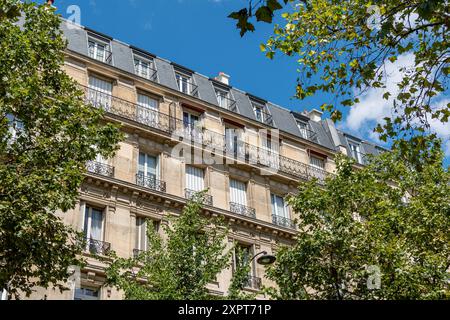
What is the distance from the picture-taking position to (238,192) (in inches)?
965

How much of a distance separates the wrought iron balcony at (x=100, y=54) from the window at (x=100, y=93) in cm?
107

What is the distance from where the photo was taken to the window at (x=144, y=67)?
25.1 m

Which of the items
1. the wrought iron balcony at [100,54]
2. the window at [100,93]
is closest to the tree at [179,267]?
the window at [100,93]

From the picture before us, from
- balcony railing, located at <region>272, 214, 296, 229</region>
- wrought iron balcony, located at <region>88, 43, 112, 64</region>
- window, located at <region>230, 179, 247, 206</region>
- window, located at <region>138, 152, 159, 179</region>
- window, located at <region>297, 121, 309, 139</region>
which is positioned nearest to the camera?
window, located at <region>138, 152, 159, 179</region>

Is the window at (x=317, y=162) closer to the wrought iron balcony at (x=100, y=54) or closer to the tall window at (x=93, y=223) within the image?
the wrought iron balcony at (x=100, y=54)

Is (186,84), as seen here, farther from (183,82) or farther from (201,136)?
(201,136)

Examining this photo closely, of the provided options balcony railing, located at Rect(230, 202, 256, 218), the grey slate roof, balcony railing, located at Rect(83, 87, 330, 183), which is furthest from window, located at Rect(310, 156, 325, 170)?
balcony railing, located at Rect(230, 202, 256, 218)

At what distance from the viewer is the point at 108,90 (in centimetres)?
2345

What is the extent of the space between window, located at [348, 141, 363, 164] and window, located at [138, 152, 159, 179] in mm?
11994

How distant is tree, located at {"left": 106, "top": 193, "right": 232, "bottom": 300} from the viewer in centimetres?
1504

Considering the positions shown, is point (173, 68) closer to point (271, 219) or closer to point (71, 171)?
point (271, 219)

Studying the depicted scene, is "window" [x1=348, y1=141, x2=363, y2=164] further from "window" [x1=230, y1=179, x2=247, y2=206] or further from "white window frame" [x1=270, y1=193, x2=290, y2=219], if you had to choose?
"window" [x1=230, y1=179, x2=247, y2=206]

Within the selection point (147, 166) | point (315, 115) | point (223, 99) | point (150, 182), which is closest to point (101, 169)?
point (150, 182)

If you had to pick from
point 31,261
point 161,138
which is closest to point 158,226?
point 161,138
